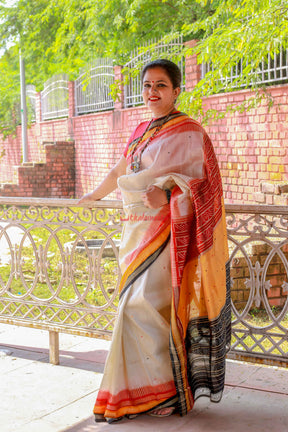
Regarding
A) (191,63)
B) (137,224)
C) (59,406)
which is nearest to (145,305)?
(137,224)

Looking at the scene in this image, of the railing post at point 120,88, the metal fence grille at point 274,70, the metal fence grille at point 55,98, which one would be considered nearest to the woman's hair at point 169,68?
the metal fence grille at point 274,70

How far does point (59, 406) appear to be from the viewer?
3.06 metres

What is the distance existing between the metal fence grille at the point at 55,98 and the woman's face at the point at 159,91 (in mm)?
13051

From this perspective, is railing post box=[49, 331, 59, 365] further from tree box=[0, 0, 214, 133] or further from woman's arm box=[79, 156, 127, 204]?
tree box=[0, 0, 214, 133]

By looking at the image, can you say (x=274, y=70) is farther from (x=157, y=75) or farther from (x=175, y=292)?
(x=175, y=292)

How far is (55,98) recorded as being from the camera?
16.5 meters

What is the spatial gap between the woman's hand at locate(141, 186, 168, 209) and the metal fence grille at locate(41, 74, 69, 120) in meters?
13.3

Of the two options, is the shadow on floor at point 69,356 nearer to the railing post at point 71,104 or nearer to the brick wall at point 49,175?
the brick wall at point 49,175

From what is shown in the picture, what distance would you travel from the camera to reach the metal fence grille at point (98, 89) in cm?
1304

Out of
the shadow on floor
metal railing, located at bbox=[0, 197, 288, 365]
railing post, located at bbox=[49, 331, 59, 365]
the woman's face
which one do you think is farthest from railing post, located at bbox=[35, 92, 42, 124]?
the woman's face

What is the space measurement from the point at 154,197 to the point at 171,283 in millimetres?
427

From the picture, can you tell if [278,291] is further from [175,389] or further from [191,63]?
[191,63]

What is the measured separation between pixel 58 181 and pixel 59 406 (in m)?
12.4

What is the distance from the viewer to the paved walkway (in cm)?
282
